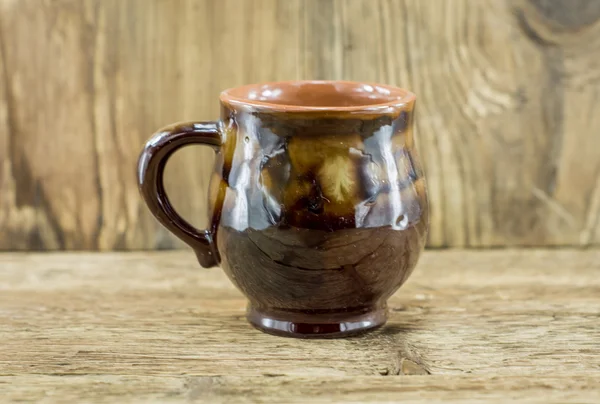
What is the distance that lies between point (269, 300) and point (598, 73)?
55 cm

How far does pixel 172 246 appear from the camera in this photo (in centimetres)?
109

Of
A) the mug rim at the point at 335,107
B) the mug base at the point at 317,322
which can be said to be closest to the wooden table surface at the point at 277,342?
the mug base at the point at 317,322

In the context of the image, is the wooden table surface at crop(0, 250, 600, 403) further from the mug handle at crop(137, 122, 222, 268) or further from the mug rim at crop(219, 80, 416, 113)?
the mug rim at crop(219, 80, 416, 113)

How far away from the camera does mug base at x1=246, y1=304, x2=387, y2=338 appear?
2.49 ft

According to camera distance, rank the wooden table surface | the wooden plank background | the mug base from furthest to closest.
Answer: the wooden plank background
the mug base
the wooden table surface

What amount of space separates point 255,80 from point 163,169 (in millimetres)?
295

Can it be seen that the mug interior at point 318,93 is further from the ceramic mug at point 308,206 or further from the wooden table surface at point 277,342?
the wooden table surface at point 277,342

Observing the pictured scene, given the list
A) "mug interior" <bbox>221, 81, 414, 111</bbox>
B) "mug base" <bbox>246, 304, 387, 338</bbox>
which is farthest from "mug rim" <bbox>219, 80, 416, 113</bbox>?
"mug base" <bbox>246, 304, 387, 338</bbox>

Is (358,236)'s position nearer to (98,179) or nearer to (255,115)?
(255,115)

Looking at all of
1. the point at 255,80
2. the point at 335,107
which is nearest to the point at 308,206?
the point at 335,107

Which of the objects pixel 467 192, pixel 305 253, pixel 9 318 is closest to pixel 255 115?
pixel 305 253

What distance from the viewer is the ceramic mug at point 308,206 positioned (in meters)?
0.71

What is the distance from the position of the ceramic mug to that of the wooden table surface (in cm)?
4

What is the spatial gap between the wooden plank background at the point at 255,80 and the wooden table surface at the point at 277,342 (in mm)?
99
